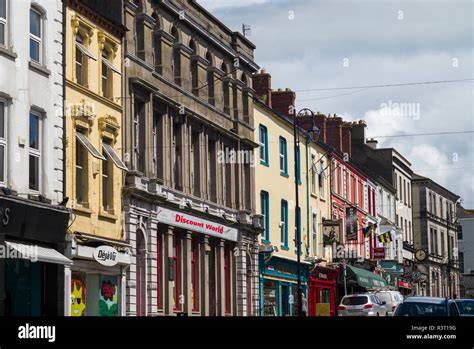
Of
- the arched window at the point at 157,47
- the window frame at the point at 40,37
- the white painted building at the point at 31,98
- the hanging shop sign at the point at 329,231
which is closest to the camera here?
the white painted building at the point at 31,98

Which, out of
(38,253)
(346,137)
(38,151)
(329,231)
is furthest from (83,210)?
(346,137)

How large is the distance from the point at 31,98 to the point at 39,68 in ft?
3.29

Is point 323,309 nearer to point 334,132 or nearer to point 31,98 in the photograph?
point 31,98

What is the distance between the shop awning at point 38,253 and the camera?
2669 cm

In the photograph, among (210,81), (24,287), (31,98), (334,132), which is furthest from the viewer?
(334,132)

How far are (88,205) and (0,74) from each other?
20.1 feet

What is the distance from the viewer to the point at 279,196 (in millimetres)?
52062

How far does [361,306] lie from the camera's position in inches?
1811

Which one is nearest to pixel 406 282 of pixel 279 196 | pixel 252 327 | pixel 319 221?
pixel 319 221

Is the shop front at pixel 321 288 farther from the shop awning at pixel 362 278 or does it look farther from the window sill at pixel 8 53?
the window sill at pixel 8 53

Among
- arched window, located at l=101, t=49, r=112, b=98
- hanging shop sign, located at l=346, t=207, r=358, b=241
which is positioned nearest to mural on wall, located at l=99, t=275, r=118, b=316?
arched window, located at l=101, t=49, r=112, b=98

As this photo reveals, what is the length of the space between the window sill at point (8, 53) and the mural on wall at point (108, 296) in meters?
8.24

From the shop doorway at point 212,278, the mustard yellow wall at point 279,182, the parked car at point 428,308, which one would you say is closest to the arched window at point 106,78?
the shop doorway at point 212,278

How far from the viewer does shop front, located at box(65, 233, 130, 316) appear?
3055cm
